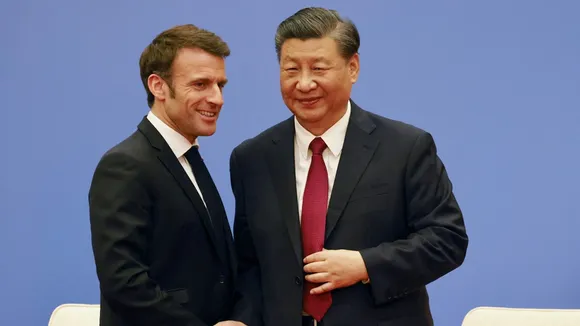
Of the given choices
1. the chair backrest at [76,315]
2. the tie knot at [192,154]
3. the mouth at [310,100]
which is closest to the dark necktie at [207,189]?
the tie knot at [192,154]

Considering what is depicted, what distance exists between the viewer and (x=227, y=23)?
11.4 feet

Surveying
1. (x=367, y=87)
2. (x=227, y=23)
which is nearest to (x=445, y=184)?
(x=367, y=87)

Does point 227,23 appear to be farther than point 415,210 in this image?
Yes

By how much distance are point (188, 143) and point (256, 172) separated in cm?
21

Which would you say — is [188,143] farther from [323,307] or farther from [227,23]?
[227,23]

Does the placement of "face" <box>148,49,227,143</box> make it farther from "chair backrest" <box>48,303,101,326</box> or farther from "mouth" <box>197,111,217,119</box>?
"chair backrest" <box>48,303,101,326</box>

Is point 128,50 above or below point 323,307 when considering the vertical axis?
above

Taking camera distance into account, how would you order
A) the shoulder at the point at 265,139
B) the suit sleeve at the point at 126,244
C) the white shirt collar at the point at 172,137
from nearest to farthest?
the suit sleeve at the point at 126,244 < the white shirt collar at the point at 172,137 < the shoulder at the point at 265,139

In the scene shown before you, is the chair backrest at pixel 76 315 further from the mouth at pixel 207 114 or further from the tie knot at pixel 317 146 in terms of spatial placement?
the tie knot at pixel 317 146

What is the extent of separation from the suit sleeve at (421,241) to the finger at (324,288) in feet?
0.33

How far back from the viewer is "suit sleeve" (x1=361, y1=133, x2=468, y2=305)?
2184 millimetres

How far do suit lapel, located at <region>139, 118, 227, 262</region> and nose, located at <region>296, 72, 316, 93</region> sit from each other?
0.37 meters

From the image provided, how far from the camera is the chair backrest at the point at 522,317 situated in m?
2.88

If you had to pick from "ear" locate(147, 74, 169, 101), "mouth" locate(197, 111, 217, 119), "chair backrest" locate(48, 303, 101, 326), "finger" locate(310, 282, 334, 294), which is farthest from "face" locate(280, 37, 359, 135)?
"chair backrest" locate(48, 303, 101, 326)
